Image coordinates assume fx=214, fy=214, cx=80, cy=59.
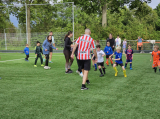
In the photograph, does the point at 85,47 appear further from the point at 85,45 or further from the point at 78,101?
the point at 78,101

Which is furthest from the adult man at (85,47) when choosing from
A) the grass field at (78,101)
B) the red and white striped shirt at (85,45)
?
the grass field at (78,101)

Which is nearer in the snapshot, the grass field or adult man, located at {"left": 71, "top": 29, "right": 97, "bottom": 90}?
the grass field

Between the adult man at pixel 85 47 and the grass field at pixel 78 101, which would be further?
the adult man at pixel 85 47

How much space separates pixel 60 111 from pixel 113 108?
3.74 feet

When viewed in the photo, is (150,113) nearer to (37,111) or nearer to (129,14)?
(37,111)

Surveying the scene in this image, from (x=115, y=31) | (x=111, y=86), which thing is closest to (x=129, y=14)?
(x=115, y=31)

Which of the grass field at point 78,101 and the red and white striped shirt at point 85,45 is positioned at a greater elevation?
the red and white striped shirt at point 85,45

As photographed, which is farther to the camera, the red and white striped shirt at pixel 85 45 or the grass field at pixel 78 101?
the red and white striped shirt at pixel 85 45

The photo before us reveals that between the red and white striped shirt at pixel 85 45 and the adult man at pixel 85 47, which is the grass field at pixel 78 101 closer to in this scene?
the adult man at pixel 85 47

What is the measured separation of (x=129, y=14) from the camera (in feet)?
186

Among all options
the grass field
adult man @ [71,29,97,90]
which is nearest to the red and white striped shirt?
adult man @ [71,29,97,90]

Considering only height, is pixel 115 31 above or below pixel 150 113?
above

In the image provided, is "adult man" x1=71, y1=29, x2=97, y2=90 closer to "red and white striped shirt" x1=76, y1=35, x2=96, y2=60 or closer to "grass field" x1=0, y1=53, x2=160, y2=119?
"red and white striped shirt" x1=76, y1=35, x2=96, y2=60

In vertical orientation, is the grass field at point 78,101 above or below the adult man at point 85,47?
below
